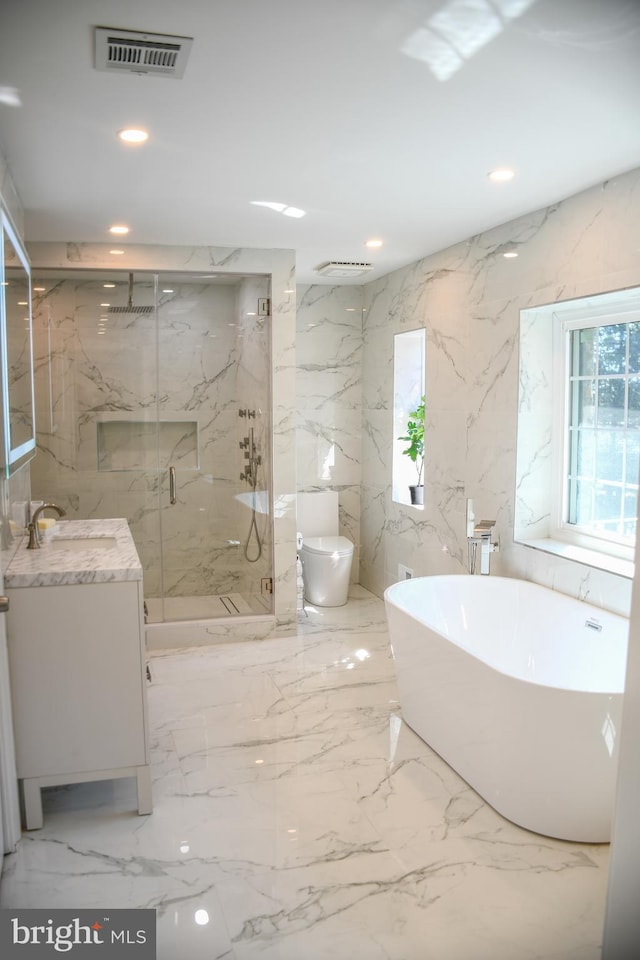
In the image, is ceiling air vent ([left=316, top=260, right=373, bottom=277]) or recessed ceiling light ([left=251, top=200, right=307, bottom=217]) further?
ceiling air vent ([left=316, top=260, right=373, bottom=277])

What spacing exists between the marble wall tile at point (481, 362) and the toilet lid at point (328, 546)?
328 mm

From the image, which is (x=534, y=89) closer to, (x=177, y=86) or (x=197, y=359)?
(x=177, y=86)

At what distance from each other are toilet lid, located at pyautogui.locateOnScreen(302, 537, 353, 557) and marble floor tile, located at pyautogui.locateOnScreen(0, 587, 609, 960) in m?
1.93

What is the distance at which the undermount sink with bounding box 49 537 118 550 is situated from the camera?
354cm

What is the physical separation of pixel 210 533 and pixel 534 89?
3.52 metres

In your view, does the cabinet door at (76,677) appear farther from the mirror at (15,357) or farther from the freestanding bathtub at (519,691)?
the freestanding bathtub at (519,691)

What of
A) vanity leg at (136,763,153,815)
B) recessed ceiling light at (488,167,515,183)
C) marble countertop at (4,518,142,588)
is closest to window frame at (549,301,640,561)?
recessed ceiling light at (488,167,515,183)

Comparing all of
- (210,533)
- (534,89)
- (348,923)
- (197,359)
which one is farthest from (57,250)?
(348,923)

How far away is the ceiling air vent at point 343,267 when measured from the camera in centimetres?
536

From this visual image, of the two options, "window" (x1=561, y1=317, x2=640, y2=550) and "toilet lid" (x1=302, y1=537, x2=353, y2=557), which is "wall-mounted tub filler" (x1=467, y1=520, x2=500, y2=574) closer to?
"window" (x1=561, y1=317, x2=640, y2=550)

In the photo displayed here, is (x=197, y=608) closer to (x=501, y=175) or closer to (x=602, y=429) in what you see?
(x=602, y=429)

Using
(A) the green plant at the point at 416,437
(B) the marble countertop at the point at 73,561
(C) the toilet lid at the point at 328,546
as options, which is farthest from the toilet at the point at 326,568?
(B) the marble countertop at the point at 73,561

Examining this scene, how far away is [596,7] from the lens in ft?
6.25

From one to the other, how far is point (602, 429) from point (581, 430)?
0.17 m
